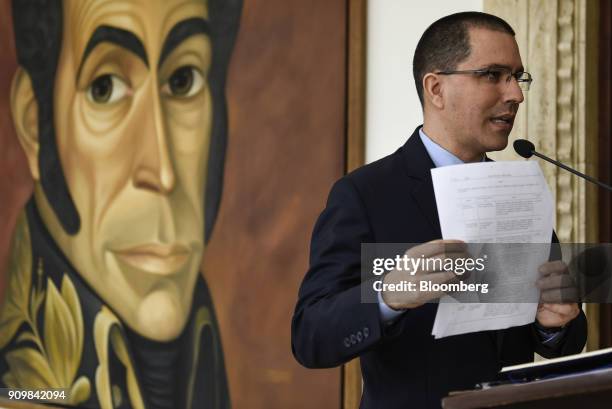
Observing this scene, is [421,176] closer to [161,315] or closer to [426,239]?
[426,239]

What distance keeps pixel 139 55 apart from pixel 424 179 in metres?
2.39

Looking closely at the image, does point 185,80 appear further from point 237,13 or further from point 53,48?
point 53,48

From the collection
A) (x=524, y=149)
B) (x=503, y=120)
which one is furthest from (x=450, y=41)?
(x=524, y=149)

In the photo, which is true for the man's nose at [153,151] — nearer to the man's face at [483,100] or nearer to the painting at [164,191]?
the painting at [164,191]

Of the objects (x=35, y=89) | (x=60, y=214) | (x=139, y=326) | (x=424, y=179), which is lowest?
(x=139, y=326)

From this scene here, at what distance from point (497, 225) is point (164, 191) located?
253 centimetres

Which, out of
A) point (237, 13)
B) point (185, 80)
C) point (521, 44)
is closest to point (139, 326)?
point (185, 80)

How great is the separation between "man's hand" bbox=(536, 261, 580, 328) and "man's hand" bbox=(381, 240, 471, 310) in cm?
24

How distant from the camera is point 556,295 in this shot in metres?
1.92

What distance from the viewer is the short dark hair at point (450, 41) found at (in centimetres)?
221

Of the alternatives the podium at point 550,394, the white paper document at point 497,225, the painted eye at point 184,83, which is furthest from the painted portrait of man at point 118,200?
the podium at point 550,394

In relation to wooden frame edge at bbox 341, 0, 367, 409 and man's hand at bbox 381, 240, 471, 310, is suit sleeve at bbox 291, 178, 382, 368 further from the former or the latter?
wooden frame edge at bbox 341, 0, 367, 409

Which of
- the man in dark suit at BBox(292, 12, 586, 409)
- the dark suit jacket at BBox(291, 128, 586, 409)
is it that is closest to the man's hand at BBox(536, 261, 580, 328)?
the man in dark suit at BBox(292, 12, 586, 409)

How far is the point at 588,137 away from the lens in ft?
10.1
